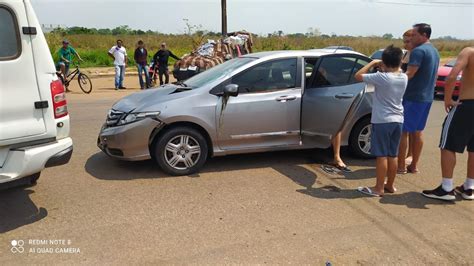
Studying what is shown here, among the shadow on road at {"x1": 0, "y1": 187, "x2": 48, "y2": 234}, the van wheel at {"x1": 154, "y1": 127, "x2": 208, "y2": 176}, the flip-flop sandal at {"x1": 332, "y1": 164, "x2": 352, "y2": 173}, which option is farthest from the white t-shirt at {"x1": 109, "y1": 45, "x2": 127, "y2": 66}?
the flip-flop sandal at {"x1": 332, "y1": 164, "x2": 352, "y2": 173}

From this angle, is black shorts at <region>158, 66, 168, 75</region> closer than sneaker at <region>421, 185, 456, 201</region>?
No

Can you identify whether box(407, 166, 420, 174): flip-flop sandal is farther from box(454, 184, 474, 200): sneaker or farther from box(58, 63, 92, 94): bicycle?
box(58, 63, 92, 94): bicycle

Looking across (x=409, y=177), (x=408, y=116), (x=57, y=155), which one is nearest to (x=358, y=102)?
(x=408, y=116)

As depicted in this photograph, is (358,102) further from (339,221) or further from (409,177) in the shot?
(339,221)

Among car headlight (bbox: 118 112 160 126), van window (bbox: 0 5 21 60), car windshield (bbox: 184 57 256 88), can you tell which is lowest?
car headlight (bbox: 118 112 160 126)

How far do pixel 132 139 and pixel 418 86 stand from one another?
142 inches

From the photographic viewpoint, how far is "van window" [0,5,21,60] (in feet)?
11.2

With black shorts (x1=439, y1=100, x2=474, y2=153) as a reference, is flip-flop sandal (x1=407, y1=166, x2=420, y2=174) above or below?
below

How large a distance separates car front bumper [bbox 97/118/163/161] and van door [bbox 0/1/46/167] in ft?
4.51

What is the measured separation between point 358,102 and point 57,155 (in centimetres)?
376

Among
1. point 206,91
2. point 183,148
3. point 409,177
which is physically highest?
point 206,91

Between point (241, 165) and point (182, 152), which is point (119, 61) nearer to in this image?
point (241, 165)

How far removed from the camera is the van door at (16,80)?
3389 mm

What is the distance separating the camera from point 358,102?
5.48 m
